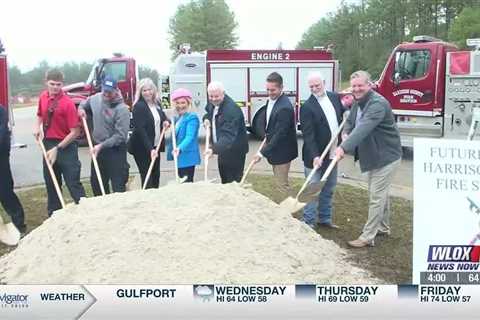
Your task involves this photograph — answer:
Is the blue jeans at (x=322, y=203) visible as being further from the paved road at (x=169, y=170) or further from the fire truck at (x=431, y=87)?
the fire truck at (x=431, y=87)

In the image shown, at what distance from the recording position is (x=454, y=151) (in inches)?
140

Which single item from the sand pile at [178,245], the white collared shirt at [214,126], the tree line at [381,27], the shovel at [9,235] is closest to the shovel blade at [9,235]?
the shovel at [9,235]

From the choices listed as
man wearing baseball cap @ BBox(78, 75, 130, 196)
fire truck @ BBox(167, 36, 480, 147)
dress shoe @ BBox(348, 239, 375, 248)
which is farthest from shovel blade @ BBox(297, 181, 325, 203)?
fire truck @ BBox(167, 36, 480, 147)

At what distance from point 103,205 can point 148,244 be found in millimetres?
876

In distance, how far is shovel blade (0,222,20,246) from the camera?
5.84 meters

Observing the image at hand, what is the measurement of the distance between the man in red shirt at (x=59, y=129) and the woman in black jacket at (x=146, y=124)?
2.14 feet

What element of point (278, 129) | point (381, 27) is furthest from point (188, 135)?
point (381, 27)

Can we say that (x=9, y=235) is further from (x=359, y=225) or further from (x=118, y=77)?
(x=118, y=77)

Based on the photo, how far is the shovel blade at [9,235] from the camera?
5836 mm

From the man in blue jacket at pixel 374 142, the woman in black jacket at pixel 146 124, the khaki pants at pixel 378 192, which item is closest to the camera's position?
the man in blue jacket at pixel 374 142

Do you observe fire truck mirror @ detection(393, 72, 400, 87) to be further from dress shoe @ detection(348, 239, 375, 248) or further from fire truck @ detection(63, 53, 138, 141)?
dress shoe @ detection(348, 239, 375, 248)

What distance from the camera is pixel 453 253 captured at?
3486mm

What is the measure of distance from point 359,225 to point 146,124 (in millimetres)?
2554

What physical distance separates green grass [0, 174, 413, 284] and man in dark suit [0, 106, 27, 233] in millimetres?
291
